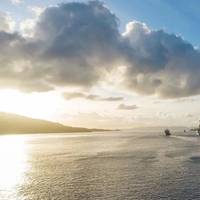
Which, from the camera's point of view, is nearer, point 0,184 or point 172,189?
point 172,189

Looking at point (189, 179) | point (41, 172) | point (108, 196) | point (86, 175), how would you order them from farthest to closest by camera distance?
point (41, 172)
point (86, 175)
point (189, 179)
point (108, 196)

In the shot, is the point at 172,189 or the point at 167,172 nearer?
the point at 172,189

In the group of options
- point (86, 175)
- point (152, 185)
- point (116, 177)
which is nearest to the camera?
point (152, 185)

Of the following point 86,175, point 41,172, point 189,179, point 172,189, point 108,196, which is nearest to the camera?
point 108,196

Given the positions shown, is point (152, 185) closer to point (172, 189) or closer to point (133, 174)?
point (172, 189)

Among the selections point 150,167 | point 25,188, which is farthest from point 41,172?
point 150,167

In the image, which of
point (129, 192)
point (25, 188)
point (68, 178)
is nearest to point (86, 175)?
point (68, 178)

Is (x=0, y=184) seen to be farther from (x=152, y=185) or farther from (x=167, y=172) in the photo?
(x=167, y=172)

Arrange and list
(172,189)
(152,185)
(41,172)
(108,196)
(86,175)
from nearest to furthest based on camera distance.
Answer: (108,196), (172,189), (152,185), (86,175), (41,172)
